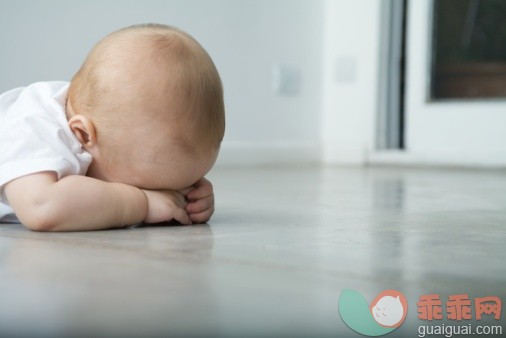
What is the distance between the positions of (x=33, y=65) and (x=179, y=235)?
1600mm

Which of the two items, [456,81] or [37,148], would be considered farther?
[456,81]

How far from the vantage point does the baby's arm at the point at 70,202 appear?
1.05 meters

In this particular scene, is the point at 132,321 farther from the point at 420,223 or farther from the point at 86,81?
the point at 420,223

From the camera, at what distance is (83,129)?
113 cm

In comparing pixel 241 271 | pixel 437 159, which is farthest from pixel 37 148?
pixel 437 159

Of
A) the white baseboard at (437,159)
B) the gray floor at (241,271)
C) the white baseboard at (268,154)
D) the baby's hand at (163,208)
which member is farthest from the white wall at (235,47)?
the baby's hand at (163,208)

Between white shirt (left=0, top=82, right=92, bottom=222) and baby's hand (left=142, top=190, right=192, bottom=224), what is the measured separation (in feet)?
0.35

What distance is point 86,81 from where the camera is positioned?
114 cm

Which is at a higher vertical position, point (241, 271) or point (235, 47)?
point (235, 47)

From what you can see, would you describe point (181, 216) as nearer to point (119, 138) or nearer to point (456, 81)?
point (119, 138)

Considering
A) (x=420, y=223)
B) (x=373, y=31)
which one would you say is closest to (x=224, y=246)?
(x=420, y=223)

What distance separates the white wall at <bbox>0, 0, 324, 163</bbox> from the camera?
2.46m

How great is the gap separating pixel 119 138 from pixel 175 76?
0.12 metres

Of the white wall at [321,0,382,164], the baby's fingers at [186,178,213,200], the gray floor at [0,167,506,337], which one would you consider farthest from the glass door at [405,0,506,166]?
the baby's fingers at [186,178,213,200]
